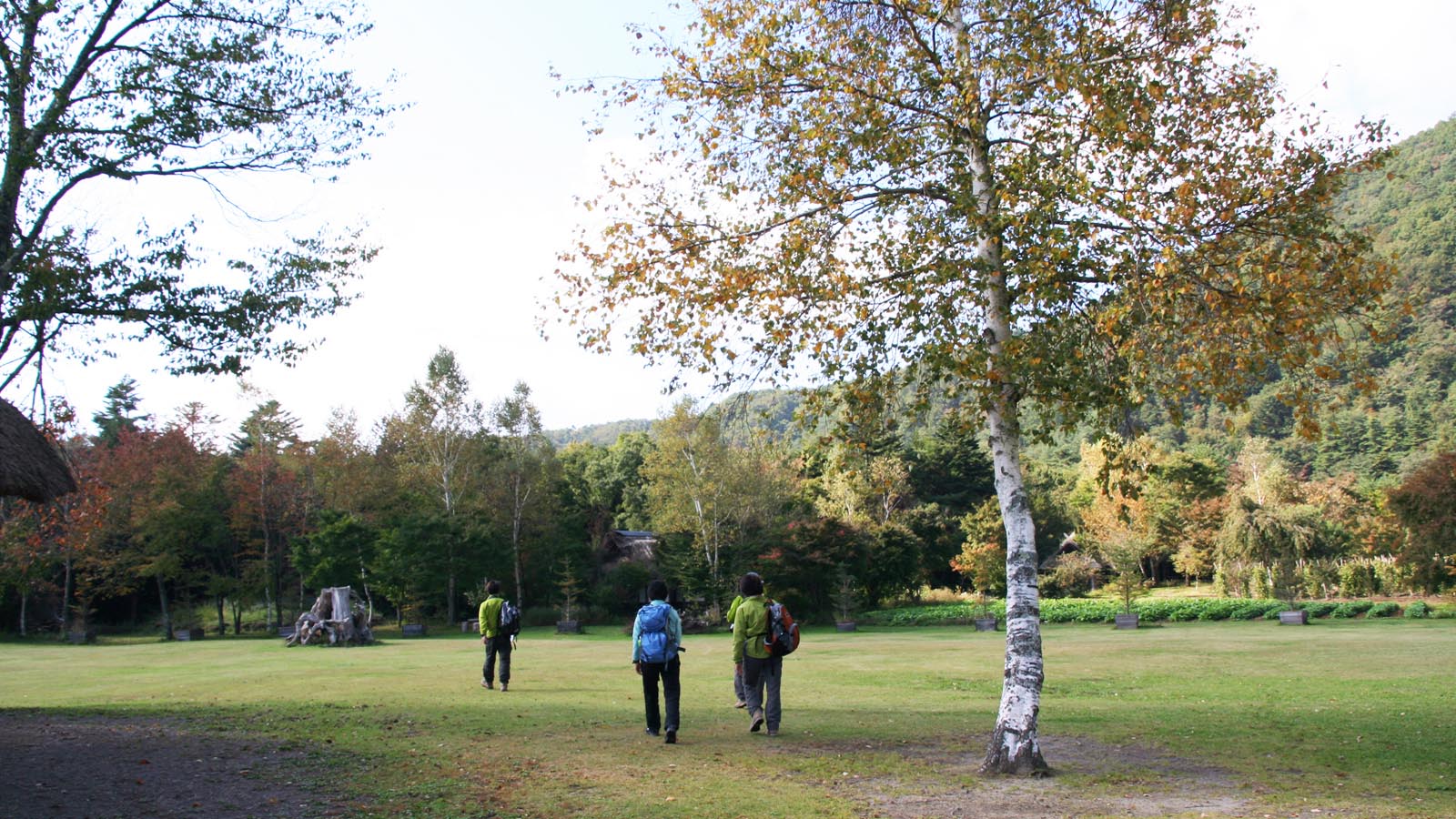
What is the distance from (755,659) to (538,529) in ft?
141

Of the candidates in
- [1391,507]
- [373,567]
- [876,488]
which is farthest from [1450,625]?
[373,567]

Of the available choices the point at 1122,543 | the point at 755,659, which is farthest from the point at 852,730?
the point at 1122,543

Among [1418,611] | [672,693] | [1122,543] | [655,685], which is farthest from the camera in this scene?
[1122,543]

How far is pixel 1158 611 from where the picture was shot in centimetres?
4238

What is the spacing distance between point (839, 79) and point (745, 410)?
3.49m

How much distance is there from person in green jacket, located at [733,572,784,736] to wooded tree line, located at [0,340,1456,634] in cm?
2766

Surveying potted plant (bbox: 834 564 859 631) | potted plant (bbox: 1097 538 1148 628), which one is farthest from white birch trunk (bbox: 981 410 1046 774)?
potted plant (bbox: 834 564 859 631)

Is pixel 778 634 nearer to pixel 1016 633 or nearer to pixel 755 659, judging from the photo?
pixel 755 659

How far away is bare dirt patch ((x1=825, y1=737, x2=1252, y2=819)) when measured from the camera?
7.04 m

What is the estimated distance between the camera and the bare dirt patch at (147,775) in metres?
7.34

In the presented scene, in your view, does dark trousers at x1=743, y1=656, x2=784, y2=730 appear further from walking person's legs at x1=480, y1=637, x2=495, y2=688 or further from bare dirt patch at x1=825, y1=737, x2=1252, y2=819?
walking person's legs at x1=480, y1=637, x2=495, y2=688

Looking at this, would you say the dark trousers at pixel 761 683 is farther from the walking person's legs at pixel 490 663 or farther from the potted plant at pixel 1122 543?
the potted plant at pixel 1122 543

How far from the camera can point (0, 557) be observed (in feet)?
102

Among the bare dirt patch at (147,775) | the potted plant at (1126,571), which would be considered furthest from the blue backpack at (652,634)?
the potted plant at (1126,571)
